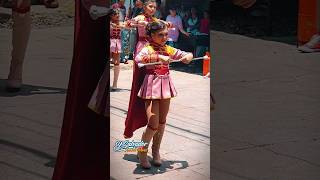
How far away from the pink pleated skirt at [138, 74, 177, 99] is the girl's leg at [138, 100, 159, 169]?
4 cm

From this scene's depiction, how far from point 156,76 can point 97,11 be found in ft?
1.11

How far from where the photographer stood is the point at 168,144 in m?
2.25

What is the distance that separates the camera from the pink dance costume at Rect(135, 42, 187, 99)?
7.28 feet

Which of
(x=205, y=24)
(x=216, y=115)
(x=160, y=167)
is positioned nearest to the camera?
(x=205, y=24)

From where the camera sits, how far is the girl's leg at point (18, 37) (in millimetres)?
2328

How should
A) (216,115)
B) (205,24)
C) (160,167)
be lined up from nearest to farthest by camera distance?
1. (205,24)
2. (160,167)
3. (216,115)

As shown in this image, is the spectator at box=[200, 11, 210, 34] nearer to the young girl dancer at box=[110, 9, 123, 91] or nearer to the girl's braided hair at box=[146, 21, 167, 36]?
the girl's braided hair at box=[146, 21, 167, 36]

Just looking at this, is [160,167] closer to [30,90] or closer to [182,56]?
[182,56]

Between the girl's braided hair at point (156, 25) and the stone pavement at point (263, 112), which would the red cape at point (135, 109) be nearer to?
the girl's braided hair at point (156, 25)

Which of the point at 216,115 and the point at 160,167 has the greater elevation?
the point at 216,115

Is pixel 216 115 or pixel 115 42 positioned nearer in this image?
pixel 115 42

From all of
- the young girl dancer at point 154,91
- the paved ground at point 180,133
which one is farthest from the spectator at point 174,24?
the paved ground at point 180,133

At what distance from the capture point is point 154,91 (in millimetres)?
2234

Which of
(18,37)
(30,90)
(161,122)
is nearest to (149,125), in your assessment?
(161,122)
